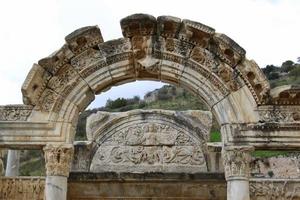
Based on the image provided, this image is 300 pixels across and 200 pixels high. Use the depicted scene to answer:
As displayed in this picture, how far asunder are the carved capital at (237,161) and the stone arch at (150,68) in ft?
1.65

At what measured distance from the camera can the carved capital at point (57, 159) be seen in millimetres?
8789

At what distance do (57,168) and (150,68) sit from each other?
2432 mm

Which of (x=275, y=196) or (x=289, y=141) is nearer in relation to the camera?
(x=289, y=141)

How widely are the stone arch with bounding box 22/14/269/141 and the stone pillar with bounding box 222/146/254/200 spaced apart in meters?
0.53

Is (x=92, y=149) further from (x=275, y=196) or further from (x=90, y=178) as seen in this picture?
(x=275, y=196)

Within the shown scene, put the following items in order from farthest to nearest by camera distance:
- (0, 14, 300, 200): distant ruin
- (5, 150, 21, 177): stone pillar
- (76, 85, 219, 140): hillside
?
(76, 85, 219, 140): hillside < (5, 150, 21, 177): stone pillar < (0, 14, 300, 200): distant ruin

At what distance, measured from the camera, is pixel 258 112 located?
9.01 m

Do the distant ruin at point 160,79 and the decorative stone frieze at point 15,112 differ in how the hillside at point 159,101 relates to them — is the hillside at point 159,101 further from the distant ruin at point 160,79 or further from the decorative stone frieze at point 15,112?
the decorative stone frieze at point 15,112

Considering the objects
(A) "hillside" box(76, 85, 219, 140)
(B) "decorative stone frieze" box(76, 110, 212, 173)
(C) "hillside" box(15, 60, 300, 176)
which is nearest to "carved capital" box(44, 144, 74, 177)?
(B) "decorative stone frieze" box(76, 110, 212, 173)

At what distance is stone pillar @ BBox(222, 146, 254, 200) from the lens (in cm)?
868

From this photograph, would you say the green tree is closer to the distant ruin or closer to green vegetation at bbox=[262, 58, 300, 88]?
green vegetation at bbox=[262, 58, 300, 88]

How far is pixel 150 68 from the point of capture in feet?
30.1

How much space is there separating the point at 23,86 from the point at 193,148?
649 cm

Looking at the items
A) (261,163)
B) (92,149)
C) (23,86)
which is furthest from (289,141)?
(261,163)
